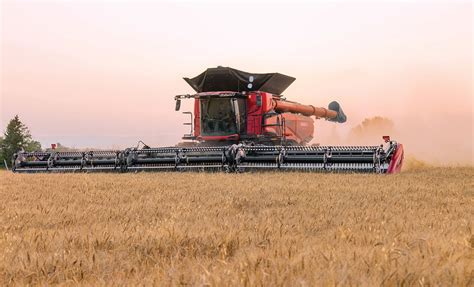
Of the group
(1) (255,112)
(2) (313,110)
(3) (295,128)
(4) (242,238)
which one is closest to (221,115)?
(1) (255,112)

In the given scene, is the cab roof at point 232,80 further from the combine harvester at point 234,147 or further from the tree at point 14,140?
the tree at point 14,140

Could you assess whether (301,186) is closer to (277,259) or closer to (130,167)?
(277,259)

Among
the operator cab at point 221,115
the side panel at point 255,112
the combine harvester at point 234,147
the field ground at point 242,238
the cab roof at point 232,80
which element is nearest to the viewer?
the field ground at point 242,238

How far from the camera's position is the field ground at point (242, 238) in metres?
2.36

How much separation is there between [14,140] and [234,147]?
1833 cm

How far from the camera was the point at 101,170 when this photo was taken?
45.4 ft

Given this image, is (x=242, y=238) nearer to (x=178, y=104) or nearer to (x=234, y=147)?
(x=234, y=147)

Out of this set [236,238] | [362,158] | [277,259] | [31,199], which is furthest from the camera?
[362,158]

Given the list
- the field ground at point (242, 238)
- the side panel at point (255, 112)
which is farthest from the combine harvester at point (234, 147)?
the field ground at point (242, 238)

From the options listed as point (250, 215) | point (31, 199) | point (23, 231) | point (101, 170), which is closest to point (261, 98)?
point (101, 170)

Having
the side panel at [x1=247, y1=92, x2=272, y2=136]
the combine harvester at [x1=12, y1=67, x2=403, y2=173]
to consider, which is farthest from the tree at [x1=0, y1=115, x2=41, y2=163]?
the side panel at [x1=247, y1=92, x2=272, y2=136]

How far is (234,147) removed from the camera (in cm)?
1216

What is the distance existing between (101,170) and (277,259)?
12.0 m

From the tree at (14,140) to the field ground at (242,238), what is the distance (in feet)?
68.0
